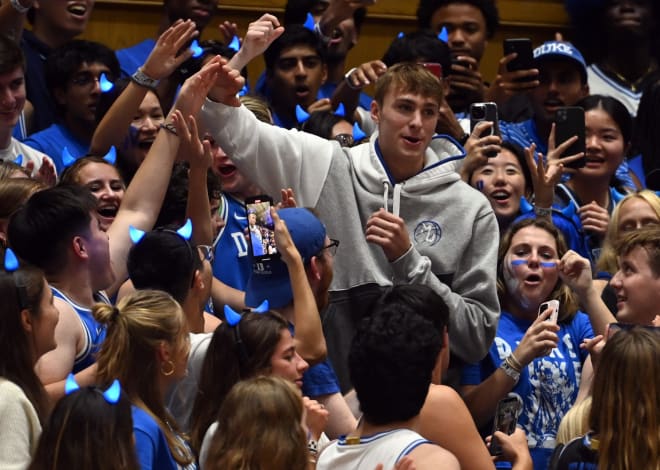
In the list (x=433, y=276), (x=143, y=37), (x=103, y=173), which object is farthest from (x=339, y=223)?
(x=143, y=37)

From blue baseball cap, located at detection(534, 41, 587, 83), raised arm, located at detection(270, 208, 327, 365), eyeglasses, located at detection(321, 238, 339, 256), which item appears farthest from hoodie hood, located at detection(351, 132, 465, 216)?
blue baseball cap, located at detection(534, 41, 587, 83)

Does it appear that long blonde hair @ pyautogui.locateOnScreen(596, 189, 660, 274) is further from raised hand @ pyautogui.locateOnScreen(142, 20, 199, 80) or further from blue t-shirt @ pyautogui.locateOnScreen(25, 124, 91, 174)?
blue t-shirt @ pyautogui.locateOnScreen(25, 124, 91, 174)

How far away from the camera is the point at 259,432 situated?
129 inches

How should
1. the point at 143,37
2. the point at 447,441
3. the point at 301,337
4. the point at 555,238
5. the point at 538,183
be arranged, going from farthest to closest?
the point at 143,37, the point at 538,183, the point at 555,238, the point at 301,337, the point at 447,441

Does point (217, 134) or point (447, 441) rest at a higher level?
point (217, 134)

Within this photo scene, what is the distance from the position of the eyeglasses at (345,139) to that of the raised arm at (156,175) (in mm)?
1134

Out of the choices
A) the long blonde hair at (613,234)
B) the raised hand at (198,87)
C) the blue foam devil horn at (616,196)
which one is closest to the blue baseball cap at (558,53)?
the blue foam devil horn at (616,196)

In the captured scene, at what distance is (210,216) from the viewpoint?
4941mm

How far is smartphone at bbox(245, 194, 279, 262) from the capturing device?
445cm

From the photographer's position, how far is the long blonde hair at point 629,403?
3.62 metres

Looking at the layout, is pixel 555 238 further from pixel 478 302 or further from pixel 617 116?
pixel 617 116

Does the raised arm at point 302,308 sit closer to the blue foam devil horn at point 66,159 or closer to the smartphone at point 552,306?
the smartphone at point 552,306

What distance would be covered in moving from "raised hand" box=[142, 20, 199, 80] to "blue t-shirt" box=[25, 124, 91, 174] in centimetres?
62

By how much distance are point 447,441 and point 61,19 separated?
3.21 m
